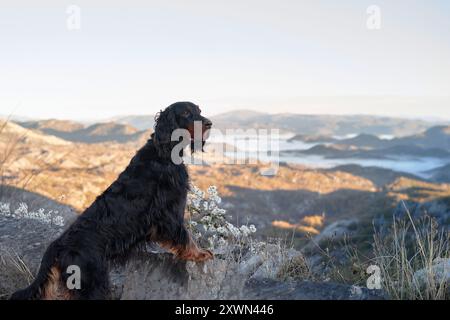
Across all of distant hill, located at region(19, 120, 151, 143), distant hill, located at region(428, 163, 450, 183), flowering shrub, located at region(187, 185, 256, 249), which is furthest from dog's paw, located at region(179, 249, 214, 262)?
distant hill, located at region(428, 163, 450, 183)

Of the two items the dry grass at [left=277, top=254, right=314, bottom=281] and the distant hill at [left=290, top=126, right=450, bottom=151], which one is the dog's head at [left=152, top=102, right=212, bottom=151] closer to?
the dry grass at [left=277, top=254, right=314, bottom=281]

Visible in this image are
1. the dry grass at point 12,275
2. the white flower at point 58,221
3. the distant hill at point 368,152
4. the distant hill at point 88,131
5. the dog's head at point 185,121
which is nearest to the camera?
the dog's head at point 185,121

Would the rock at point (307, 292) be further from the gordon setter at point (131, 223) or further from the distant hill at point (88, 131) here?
the distant hill at point (88, 131)

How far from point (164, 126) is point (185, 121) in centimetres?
23

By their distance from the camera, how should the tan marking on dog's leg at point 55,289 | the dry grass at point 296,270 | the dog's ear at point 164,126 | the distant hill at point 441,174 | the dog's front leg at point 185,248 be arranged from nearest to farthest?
the tan marking on dog's leg at point 55,289 < the dog's front leg at point 185,248 < the dog's ear at point 164,126 < the dry grass at point 296,270 < the distant hill at point 441,174

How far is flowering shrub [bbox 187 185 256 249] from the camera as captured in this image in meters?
6.44

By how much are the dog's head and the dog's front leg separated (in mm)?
990

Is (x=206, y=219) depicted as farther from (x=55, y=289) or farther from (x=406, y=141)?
(x=406, y=141)

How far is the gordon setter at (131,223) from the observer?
3959 mm

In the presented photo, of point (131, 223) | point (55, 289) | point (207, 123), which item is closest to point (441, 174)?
point (207, 123)

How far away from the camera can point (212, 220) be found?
656 centimetres

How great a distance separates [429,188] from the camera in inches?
2667

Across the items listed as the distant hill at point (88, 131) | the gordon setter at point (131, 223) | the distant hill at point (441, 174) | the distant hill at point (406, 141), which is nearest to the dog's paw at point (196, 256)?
the gordon setter at point (131, 223)
